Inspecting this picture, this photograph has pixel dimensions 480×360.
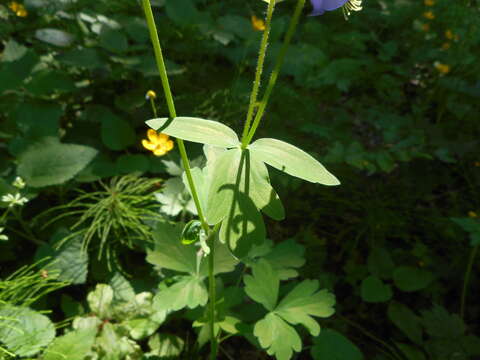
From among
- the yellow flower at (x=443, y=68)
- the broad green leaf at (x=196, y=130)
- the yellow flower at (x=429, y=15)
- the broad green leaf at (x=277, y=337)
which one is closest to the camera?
the broad green leaf at (x=196, y=130)

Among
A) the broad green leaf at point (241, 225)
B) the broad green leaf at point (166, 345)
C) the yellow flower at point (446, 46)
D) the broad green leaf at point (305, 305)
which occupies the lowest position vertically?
the broad green leaf at point (166, 345)

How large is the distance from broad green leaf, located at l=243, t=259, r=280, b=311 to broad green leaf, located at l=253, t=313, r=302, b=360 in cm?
6

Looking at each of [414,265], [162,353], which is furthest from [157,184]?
[414,265]

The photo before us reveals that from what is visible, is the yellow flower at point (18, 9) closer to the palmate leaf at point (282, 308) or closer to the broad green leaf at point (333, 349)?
the palmate leaf at point (282, 308)

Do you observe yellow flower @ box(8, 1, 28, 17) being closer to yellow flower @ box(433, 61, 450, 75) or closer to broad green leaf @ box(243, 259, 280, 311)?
broad green leaf @ box(243, 259, 280, 311)

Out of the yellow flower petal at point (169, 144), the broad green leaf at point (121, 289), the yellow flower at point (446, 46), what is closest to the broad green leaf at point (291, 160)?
the yellow flower petal at point (169, 144)

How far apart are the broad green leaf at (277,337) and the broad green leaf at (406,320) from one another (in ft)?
2.76

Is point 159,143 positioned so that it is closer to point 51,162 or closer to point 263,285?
point 51,162

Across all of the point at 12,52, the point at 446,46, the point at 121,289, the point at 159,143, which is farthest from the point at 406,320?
the point at 12,52

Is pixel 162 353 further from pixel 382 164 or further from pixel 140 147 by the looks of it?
pixel 382 164

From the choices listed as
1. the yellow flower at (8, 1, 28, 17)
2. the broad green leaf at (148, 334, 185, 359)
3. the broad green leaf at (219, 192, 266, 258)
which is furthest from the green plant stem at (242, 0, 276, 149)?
the yellow flower at (8, 1, 28, 17)

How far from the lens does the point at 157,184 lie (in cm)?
180

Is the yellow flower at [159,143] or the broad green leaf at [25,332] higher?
the yellow flower at [159,143]

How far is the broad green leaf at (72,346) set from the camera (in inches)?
46.2
